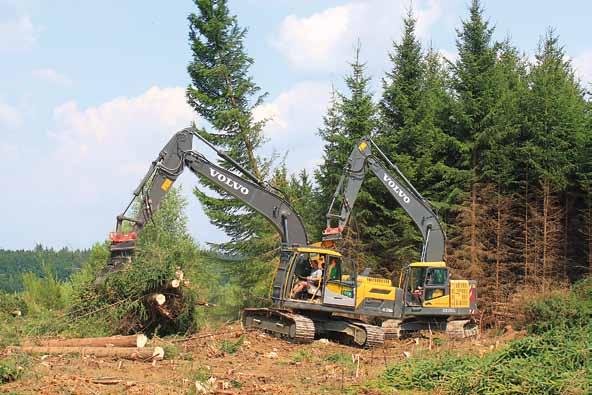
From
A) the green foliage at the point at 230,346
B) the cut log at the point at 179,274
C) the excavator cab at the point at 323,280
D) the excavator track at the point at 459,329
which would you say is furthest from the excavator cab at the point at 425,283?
the cut log at the point at 179,274

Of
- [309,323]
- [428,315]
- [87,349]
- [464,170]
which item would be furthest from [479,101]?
[87,349]

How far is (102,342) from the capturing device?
13672 mm

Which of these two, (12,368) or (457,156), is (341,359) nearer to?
(12,368)

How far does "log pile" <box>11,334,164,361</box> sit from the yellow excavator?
3592 mm

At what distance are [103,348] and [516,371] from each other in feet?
23.7

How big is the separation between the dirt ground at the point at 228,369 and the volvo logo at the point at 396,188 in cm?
456

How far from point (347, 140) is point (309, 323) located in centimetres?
1169

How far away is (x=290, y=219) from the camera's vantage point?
1928cm

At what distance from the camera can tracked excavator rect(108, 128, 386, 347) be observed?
17.6m

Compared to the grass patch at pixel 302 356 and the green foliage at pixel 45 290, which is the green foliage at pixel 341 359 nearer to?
the grass patch at pixel 302 356

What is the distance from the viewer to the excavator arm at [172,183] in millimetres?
16188

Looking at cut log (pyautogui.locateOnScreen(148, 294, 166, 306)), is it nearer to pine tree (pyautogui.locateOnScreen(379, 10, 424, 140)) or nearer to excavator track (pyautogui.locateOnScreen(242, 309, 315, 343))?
excavator track (pyautogui.locateOnScreen(242, 309, 315, 343))

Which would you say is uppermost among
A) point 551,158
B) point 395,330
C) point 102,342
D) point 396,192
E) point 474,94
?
point 474,94

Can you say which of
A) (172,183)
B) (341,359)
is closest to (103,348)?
(341,359)
